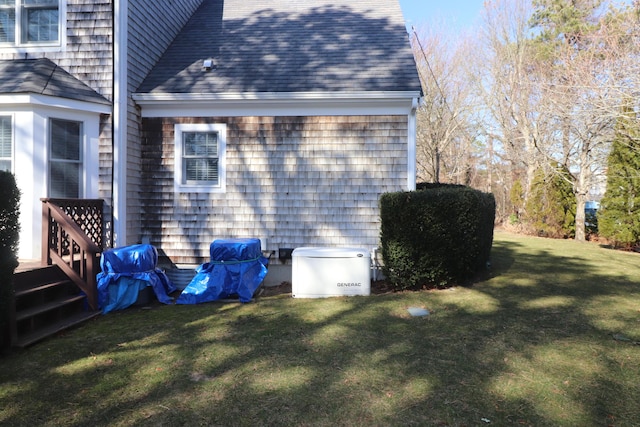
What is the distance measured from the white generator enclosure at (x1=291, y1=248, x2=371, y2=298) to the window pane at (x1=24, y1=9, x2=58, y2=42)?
581 centimetres

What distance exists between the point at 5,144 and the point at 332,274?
549cm

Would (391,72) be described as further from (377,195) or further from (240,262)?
(240,262)

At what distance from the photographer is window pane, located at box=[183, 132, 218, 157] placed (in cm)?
788

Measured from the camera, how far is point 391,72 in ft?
26.0

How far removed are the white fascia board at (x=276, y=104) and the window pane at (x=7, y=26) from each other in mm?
2238

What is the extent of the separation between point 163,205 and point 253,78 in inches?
117

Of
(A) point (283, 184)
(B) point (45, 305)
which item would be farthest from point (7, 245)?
(A) point (283, 184)

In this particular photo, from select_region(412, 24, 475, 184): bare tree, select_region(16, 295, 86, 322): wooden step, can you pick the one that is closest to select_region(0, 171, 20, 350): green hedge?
select_region(16, 295, 86, 322): wooden step

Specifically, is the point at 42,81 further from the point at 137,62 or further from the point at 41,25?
the point at 137,62

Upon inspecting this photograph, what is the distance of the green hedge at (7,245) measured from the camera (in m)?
3.96

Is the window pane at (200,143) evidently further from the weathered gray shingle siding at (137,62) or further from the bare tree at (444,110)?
the bare tree at (444,110)

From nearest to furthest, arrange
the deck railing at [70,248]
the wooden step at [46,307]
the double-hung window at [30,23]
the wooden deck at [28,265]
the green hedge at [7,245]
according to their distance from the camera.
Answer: the green hedge at [7,245], the wooden step at [46,307], the wooden deck at [28,265], the deck railing at [70,248], the double-hung window at [30,23]

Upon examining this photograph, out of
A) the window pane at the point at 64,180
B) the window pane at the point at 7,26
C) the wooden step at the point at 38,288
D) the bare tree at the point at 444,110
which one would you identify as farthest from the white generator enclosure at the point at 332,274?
the bare tree at the point at 444,110

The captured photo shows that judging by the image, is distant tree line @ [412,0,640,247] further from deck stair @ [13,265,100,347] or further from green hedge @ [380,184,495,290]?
deck stair @ [13,265,100,347]
